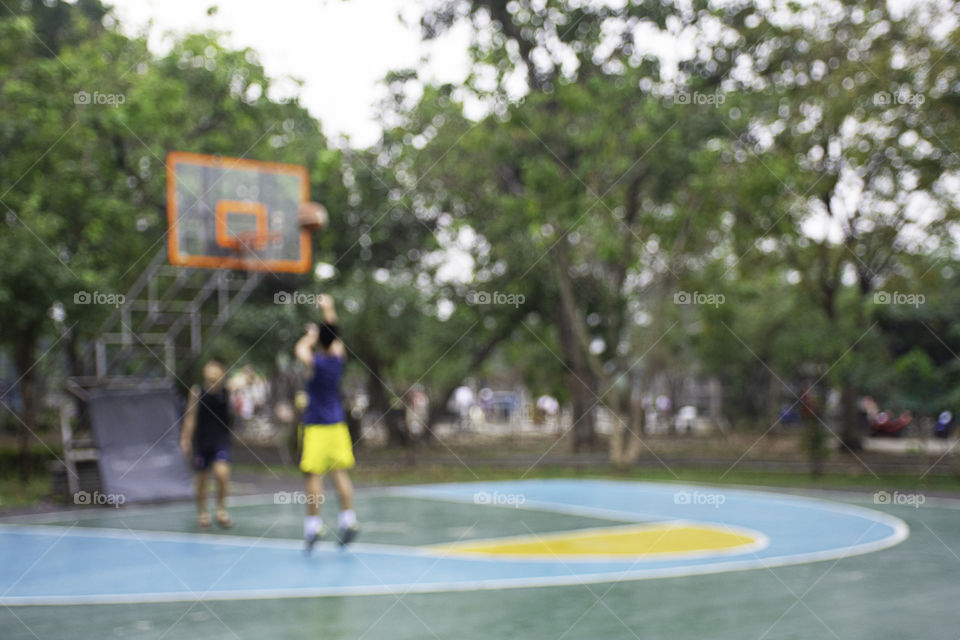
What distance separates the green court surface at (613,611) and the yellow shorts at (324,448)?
93cm

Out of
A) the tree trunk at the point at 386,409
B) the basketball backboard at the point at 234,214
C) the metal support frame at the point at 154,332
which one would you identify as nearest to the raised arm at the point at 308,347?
the metal support frame at the point at 154,332

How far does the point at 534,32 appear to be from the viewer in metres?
19.9

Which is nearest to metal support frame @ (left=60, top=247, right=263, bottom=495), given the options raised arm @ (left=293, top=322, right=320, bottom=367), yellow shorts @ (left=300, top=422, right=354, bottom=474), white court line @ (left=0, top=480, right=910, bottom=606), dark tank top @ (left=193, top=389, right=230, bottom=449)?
white court line @ (left=0, top=480, right=910, bottom=606)

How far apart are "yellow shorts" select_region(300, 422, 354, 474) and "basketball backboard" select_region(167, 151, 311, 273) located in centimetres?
747

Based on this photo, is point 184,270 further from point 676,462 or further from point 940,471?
point 940,471

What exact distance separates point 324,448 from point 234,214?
26.4 feet

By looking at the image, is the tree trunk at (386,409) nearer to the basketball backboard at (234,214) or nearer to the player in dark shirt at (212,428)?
the basketball backboard at (234,214)

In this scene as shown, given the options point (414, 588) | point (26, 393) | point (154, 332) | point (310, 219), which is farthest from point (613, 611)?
point (26, 393)

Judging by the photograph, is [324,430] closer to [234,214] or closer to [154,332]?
[234,214]

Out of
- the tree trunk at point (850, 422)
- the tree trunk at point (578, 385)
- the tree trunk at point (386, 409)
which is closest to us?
the tree trunk at point (850, 422)

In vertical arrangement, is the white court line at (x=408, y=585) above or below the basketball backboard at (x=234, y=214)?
below

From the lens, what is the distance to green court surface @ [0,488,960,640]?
593 cm

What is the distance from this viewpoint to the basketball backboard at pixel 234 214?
611 inches

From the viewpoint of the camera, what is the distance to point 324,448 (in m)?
8.87
